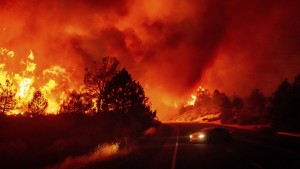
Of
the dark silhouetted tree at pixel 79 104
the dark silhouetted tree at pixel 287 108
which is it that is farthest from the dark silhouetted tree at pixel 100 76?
the dark silhouetted tree at pixel 287 108

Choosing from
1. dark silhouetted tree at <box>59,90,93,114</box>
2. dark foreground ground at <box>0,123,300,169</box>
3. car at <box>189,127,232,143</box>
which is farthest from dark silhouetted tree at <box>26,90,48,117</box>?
car at <box>189,127,232,143</box>

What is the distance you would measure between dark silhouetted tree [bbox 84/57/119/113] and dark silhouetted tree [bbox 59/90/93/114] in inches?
68.8

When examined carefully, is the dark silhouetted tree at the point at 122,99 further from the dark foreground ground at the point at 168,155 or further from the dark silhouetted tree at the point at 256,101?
the dark silhouetted tree at the point at 256,101

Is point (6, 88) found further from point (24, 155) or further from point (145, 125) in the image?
point (24, 155)

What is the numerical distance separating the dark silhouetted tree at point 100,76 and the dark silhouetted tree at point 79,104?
5.73ft

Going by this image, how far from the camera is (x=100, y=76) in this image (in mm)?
61438

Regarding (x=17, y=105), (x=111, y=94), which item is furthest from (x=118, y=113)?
(x=17, y=105)

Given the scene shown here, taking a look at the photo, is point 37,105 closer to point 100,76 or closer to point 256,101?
point 100,76

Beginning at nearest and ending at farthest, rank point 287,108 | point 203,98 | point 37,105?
point 287,108
point 37,105
point 203,98

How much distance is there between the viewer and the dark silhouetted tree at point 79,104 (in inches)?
2426

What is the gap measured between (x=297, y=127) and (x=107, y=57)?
116ft

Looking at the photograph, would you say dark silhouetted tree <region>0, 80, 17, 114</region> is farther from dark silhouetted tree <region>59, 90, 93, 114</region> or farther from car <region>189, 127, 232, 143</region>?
car <region>189, 127, 232, 143</region>

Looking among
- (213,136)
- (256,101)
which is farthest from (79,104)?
(256,101)

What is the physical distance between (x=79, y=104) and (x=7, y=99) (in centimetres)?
1274
